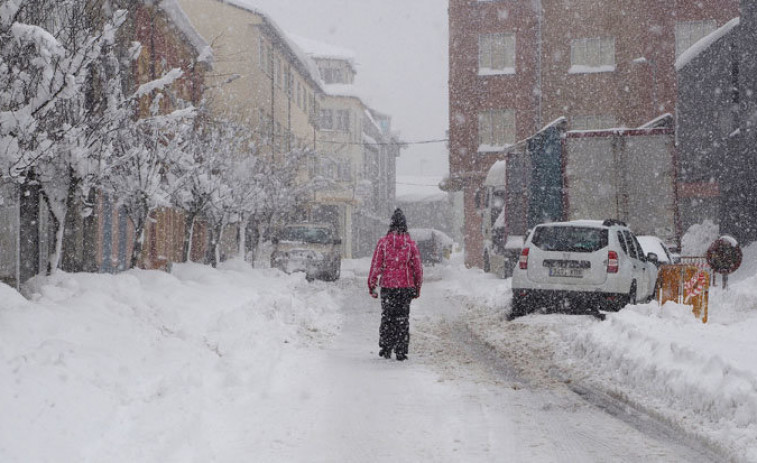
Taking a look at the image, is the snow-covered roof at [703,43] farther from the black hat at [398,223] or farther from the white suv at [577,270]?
the black hat at [398,223]

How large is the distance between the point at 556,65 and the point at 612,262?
26536 millimetres

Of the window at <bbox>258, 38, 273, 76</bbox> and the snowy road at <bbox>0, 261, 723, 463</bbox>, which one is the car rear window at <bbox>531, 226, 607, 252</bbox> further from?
the window at <bbox>258, 38, 273, 76</bbox>

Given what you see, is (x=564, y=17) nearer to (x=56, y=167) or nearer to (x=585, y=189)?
(x=585, y=189)

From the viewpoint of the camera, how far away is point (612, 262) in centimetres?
1219

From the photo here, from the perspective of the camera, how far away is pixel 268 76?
125 ft

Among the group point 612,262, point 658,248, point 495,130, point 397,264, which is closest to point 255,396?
point 397,264

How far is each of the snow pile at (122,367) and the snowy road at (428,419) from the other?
386mm

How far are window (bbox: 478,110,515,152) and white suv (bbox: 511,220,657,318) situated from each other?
2481 cm

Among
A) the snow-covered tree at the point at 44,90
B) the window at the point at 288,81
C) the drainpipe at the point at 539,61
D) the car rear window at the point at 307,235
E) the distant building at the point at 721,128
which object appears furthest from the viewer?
the window at the point at 288,81

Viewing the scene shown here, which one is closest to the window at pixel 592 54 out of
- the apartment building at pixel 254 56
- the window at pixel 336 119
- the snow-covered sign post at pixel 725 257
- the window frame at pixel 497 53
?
the window frame at pixel 497 53

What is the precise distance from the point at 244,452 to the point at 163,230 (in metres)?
18.9

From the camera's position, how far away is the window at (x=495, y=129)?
37.4 meters

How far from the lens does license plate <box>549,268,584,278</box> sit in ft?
40.2

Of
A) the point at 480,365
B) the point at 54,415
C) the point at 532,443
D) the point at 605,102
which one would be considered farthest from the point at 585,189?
the point at 605,102
